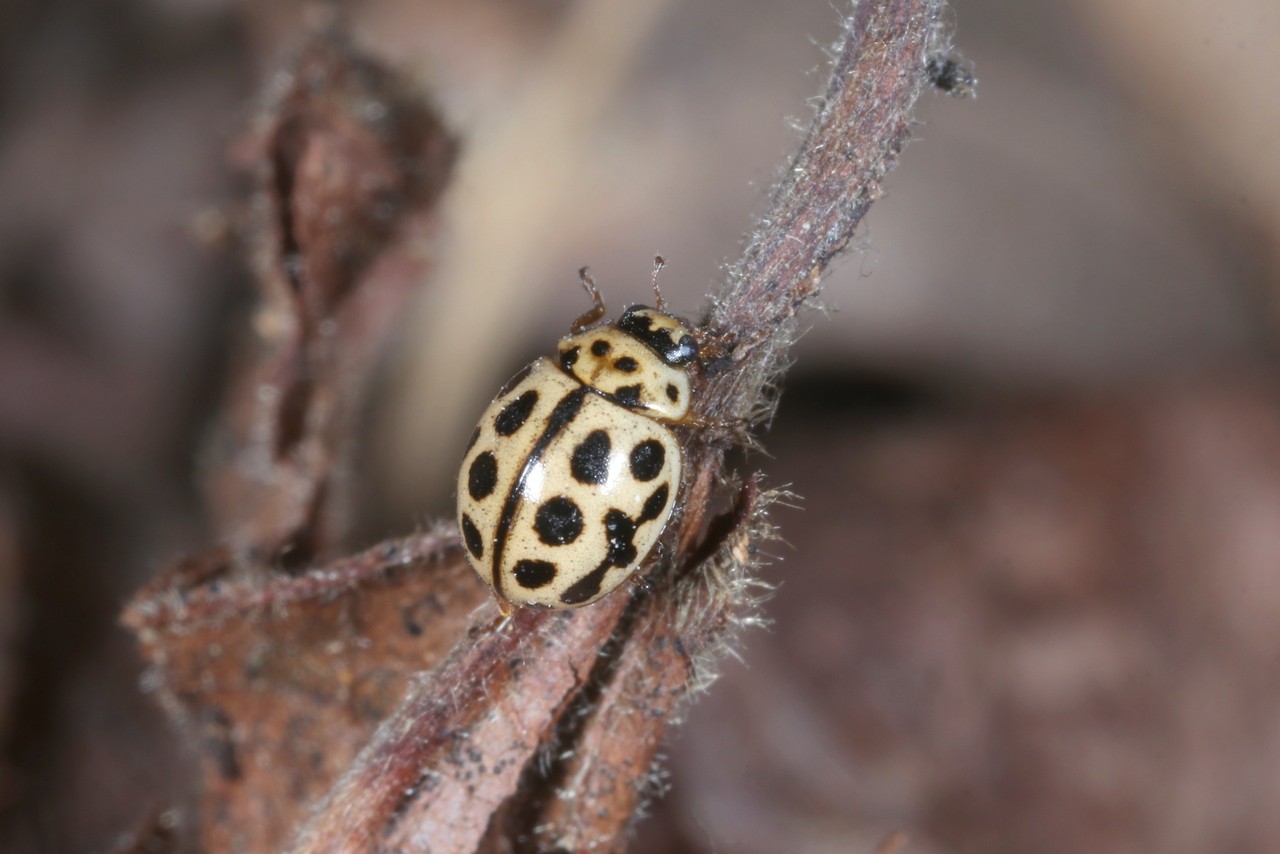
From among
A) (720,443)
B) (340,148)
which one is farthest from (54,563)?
(720,443)

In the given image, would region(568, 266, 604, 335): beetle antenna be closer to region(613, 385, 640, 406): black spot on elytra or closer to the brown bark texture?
region(613, 385, 640, 406): black spot on elytra

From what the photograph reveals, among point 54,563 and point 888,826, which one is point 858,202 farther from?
point 54,563

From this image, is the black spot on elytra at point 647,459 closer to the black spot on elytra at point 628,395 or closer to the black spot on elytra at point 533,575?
the black spot on elytra at point 628,395

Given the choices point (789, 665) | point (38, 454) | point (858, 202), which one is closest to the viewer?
point (858, 202)

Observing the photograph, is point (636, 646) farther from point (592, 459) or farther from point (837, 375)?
point (837, 375)

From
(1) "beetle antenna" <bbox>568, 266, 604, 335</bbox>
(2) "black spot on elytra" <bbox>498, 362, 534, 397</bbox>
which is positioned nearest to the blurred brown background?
(1) "beetle antenna" <bbox>568, 266, 604, 335</bbox>

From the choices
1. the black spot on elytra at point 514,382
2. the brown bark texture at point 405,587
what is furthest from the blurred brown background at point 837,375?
the black spot on elytra at point 514,382
